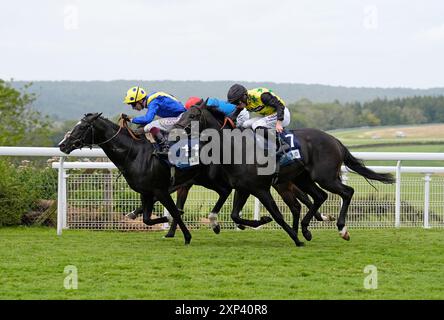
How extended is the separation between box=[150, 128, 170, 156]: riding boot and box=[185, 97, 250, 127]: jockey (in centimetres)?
42

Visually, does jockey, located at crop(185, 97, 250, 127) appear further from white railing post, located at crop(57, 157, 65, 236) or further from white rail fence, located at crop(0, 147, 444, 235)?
white railing post, located at crop(57, 157, 65, 236)

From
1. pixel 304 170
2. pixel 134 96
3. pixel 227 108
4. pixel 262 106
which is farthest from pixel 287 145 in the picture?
pixel 134 96

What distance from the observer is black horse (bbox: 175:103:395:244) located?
8.98 meters

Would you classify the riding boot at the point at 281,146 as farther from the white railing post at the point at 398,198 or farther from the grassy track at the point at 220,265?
the white railing post at the point at 398,198

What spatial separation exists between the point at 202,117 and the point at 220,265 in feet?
5.84

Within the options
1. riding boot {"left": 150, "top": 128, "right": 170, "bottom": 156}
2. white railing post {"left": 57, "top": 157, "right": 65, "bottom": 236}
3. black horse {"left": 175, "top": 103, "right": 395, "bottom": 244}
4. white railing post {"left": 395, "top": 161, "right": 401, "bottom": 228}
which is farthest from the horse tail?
white railing post {"left": 57, "top": 157, "right": 65, "bottom": 236}

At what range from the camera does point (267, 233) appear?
1098cm

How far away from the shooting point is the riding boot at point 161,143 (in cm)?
923

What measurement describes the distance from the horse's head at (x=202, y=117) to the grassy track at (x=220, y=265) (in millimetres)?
1218

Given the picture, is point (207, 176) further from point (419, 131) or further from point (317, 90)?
point (317, 90)
